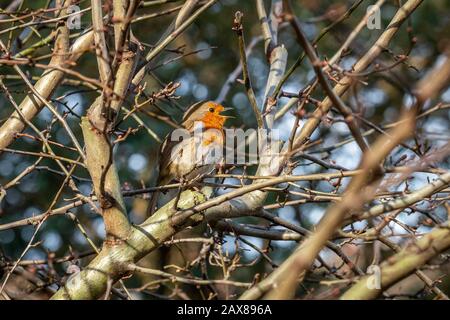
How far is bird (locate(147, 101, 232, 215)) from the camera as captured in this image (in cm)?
535

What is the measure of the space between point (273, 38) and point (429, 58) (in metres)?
4.53

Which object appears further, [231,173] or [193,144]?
[193,144]

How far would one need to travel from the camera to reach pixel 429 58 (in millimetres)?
8969

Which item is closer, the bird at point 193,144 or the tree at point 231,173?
the tree at point 231,173

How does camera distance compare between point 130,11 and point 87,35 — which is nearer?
point 130,11

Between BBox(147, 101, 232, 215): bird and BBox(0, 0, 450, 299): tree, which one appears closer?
BBox(0, 0, 450, 299): tree

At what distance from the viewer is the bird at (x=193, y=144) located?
17.6 feet

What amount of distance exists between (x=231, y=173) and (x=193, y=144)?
2.35 feet

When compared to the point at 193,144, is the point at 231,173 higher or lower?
lower

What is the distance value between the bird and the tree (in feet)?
1.48

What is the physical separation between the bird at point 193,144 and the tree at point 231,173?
1.48 ft

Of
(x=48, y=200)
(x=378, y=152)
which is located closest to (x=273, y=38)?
(x=378, y=152)

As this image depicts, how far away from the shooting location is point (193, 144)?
18.3 ft

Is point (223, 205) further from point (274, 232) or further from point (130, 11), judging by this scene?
point (130, 11)
